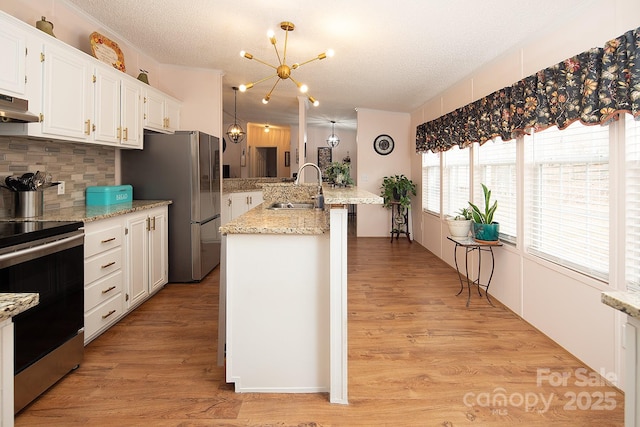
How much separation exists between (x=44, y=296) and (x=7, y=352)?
4.49 feet

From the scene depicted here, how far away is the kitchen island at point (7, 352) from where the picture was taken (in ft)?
2.53

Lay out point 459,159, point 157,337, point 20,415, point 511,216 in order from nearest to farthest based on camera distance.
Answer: point 20,415, point 157,337, point 511,216, point 459,159

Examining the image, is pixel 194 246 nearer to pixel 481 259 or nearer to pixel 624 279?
pixel 481 259

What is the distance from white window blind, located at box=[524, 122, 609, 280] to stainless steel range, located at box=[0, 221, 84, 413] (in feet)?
10.3

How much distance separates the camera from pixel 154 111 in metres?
4.00

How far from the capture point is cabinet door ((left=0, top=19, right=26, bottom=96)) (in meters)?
2.10

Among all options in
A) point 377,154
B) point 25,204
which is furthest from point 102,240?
point 377,154

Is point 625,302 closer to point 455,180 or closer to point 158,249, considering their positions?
point 158,249

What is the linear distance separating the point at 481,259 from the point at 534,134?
1436 millimetres

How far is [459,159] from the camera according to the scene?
469 cm

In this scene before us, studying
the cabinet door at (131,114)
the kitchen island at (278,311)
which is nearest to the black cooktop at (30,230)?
the kitchen island at (278,311)

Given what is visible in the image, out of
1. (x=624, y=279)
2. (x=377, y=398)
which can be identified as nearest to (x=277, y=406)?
(x=377, y=398)

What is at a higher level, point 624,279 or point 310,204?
point 310,204

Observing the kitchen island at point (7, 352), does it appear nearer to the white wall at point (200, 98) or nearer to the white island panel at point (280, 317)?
the white island panel at point (280, 317)
